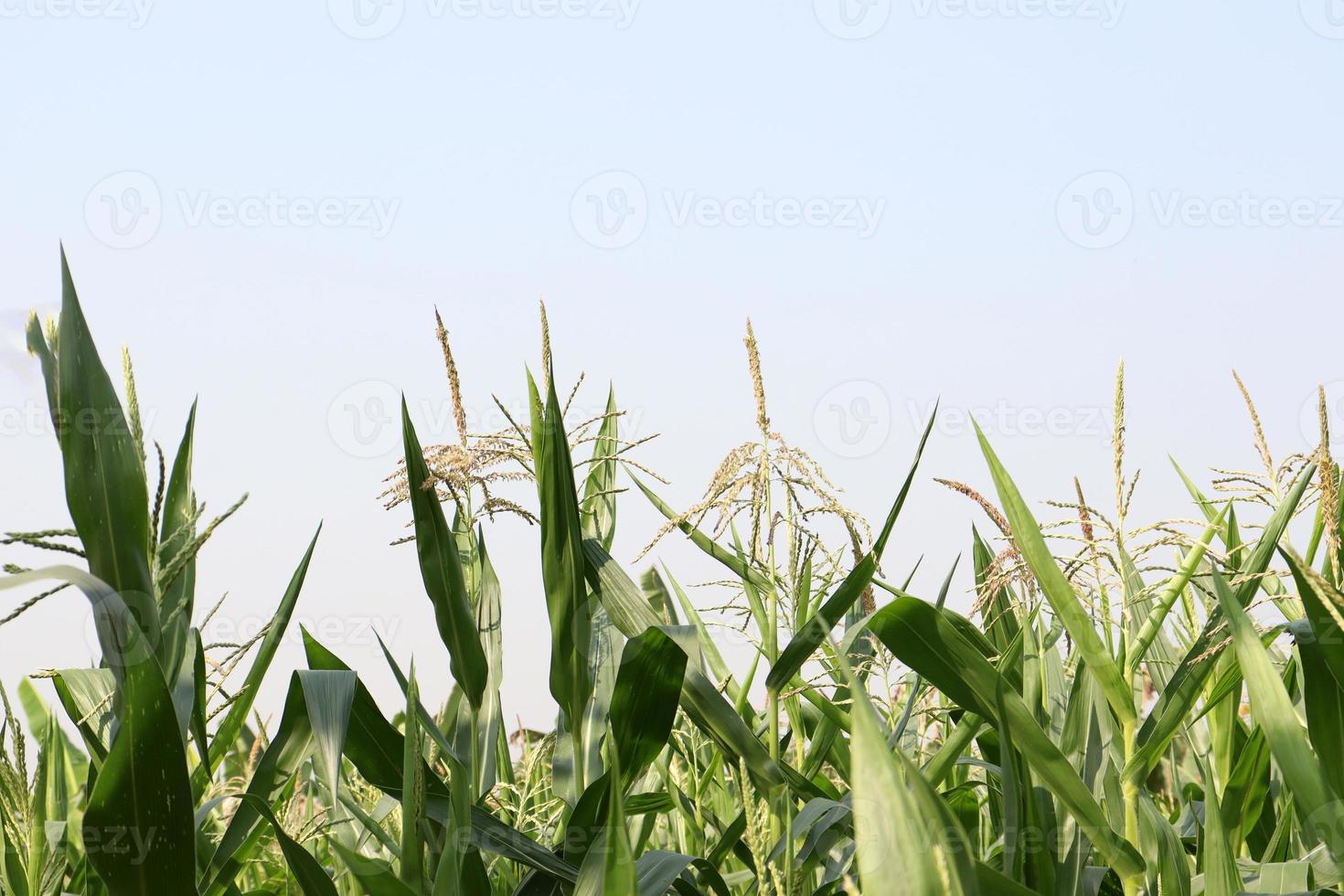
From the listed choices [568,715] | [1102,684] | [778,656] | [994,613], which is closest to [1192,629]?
[994,613]

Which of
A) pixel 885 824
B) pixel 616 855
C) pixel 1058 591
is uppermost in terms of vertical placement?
pixel 1058 591

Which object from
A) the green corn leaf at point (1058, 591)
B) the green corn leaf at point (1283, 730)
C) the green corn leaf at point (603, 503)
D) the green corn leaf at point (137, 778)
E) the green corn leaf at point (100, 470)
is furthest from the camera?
the green corn leaf at point (603, 503)

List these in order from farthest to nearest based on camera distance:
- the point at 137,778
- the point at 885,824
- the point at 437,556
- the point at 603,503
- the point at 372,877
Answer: the point at 603,503 → the point at 437,556 → the point at 372,877 → the point at 137,778 → the point at 885,824

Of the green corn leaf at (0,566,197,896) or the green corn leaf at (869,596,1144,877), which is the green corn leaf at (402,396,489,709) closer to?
the green corn leaf at (0,566,197,896)

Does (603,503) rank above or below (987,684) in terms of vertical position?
above

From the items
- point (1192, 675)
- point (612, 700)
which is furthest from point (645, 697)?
point (1192, 675)

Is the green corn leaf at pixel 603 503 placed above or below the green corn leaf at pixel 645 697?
above

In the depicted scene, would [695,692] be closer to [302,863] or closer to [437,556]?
[437,556]

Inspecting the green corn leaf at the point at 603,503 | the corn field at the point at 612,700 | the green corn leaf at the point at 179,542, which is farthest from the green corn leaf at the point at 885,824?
the green corn leaf at the point at 603,503

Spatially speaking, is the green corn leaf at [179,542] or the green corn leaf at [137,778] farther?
the green corn leaf at [179,542]

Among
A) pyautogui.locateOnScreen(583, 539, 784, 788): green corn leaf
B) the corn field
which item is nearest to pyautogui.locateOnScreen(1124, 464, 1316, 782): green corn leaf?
the corn field

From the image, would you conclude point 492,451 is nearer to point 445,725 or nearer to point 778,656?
point 778,656

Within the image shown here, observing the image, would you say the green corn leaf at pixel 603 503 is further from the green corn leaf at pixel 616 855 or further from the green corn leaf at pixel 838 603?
the green corn leaf at pixel 616 855

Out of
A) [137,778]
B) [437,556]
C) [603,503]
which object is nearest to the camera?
[137,778]
